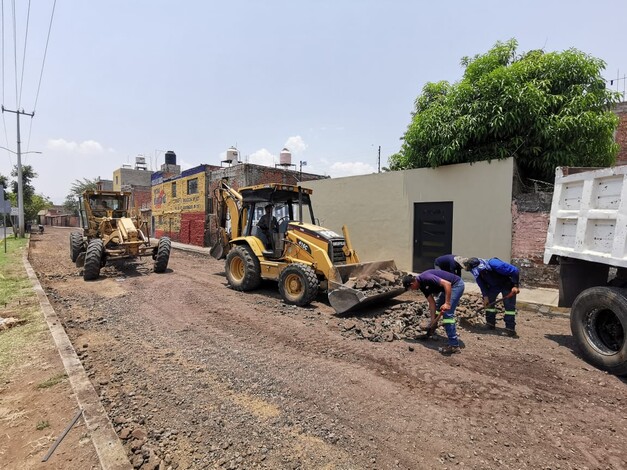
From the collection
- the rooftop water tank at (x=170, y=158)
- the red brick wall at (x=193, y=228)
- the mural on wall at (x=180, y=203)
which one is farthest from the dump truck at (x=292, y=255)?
the rooftop water tank at (x=170, y=158)

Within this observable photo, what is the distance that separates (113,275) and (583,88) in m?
13.9

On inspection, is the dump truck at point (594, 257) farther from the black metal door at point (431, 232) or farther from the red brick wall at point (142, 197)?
the red brick wall at point (142, 197)

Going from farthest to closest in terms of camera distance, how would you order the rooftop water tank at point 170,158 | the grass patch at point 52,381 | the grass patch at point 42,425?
the rooftop water tank at point 170,158
the grass patch at point 52,381
the grass patch at point 42,425

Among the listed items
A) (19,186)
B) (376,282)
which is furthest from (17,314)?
(19,186)

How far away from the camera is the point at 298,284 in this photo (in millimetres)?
7289

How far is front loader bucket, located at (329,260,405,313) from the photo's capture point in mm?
6426

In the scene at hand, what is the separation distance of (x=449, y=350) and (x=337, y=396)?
2008mm

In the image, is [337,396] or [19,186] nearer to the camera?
[337,396]

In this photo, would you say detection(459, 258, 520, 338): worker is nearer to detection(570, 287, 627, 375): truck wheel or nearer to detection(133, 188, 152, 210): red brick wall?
detection(570, 287, 627, 375): truck wheel

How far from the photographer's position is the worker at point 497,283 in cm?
568

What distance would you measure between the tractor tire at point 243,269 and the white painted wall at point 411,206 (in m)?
5.07

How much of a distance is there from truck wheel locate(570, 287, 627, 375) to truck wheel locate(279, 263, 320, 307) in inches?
164

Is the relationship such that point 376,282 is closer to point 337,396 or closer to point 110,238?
point 337,396

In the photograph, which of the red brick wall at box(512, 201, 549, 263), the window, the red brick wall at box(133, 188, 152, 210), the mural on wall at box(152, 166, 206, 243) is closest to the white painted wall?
the red brick wall at box(512, 201, 549, 263)
